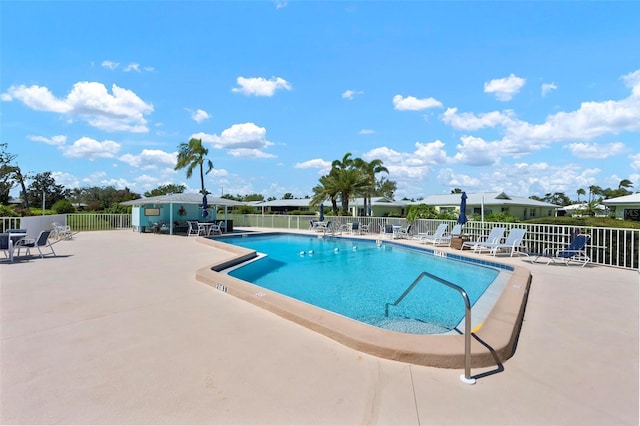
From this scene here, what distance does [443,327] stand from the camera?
4.83 metres

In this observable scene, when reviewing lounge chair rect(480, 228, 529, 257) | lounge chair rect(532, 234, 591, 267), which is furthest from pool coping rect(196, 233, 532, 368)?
lounge chair rect(480, 228, 529, 257)

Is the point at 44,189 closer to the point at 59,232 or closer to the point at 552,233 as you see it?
the point at 59,232

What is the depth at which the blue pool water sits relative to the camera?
18.0 ft

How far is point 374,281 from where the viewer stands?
26.2 ft

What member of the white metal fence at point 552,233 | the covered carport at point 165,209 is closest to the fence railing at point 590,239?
the white metal fence at point 552,233

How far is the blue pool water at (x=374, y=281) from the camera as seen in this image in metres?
5.48

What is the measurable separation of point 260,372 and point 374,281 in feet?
18.3

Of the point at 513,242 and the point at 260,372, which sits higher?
the point at 513,242

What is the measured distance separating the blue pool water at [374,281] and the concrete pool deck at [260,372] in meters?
1.63

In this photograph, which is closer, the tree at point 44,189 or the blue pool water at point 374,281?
the blue pool water at point 374,281

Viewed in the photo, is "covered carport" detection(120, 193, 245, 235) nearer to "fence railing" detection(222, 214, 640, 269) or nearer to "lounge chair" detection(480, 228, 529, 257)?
"fence railing" detection(222, 214, 640, 269)

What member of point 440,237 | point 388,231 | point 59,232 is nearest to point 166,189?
point 59,232

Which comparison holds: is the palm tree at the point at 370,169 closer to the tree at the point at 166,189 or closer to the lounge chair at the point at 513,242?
the lounge chair at the point at 513,242

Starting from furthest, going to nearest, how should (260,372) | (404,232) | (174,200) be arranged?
(174,200), (404,232), (260,372)
